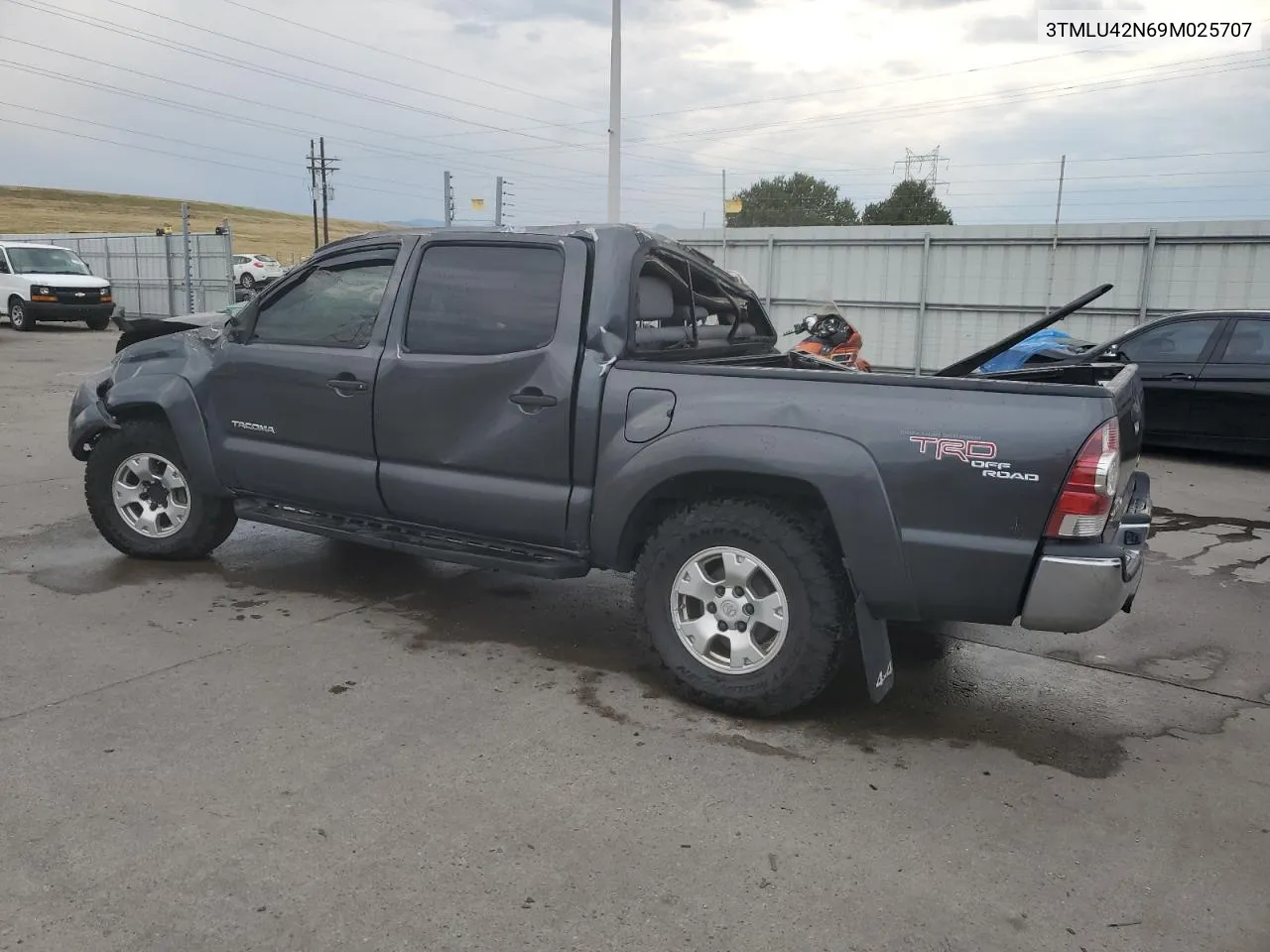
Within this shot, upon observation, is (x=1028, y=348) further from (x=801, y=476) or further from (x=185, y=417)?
(x=185, y=417)

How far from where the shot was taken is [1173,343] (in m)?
10.0

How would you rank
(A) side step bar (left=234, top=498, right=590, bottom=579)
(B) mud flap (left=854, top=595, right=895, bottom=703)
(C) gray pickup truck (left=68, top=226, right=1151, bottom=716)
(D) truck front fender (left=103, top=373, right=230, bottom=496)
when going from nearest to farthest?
(C) gray pickup truck (left=68, top=226, right=1151, bottom=716), (B) mud flap (left=854, top=595, right=895, bottom=703), (A) side step bar (left=234, top=498, right=590, bottom=579), (D) truck front fender (left=103, top=373, right=230, bottom=496)

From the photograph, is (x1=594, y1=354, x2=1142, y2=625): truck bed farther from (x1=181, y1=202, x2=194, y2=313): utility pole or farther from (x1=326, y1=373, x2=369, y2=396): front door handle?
(x1=181, y1=202, x2=194, y2=313): utility pole

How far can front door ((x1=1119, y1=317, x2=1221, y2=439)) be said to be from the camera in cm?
983

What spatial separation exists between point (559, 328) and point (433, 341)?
0.69 metres

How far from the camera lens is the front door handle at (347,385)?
4770 mm

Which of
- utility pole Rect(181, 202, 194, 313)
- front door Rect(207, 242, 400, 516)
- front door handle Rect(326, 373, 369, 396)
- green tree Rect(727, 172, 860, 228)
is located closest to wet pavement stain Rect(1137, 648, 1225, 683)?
Result: front door Rect(207, 242, 400, 516)

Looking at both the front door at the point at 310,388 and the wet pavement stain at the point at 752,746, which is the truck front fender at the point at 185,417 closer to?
the front door at the point at 310,388

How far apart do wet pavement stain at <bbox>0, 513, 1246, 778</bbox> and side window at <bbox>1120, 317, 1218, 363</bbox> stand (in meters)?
6.16

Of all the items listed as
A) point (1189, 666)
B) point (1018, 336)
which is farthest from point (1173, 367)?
point (1018, 336)

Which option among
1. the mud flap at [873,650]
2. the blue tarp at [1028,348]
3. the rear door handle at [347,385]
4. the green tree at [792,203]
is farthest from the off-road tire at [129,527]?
the green tree at [792,203]

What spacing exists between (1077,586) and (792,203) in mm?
93841

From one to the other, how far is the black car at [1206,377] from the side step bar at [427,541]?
22.0ft

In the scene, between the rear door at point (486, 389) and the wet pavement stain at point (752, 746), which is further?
the rear door at point (486, 389)
